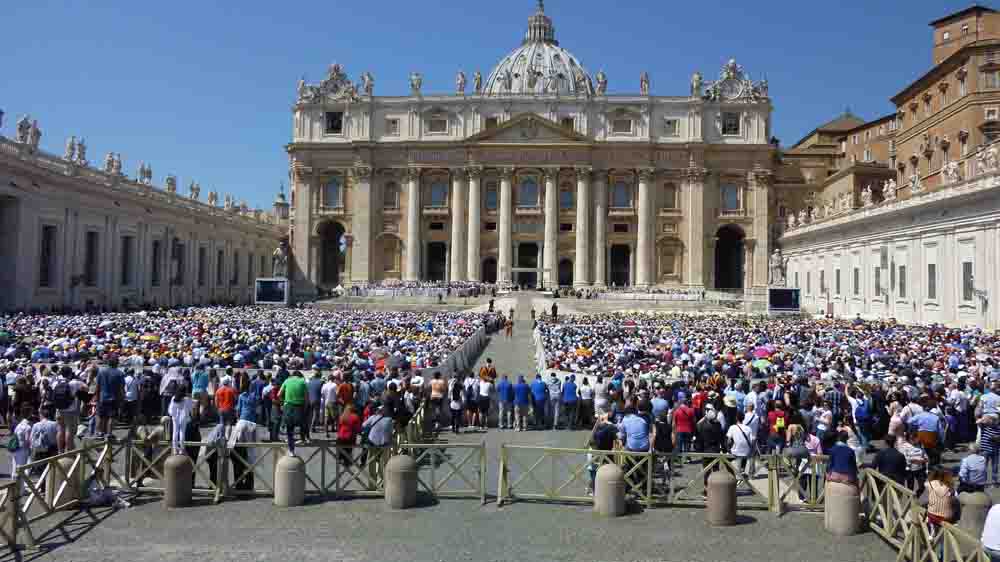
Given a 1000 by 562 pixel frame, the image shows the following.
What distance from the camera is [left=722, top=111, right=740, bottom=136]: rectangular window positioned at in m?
76.2

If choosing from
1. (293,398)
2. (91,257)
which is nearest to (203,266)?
(91,257)

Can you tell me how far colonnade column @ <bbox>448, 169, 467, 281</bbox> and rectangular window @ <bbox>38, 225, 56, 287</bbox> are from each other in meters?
38.9

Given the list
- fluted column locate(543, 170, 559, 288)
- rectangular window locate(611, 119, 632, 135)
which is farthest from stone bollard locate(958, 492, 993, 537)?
rectangular window locate(611, 119, 632, 135)

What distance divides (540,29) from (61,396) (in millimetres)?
109063

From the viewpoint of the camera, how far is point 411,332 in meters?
29.0

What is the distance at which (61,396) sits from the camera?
46.4 ft

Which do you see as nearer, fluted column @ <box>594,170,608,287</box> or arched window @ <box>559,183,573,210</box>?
fluted column @ <box>594,170,608,287</box>

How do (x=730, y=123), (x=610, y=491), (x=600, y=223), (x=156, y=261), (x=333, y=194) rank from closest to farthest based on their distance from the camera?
1. (x=610, y=491)
2. (x=156, y=261)
3. (x=600, y=223)
4. (x=730, y=123)
5. (x=333, y=194)

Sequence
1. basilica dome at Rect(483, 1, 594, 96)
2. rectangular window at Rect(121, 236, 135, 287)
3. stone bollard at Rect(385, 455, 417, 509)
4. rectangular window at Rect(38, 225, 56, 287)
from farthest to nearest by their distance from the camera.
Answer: basilica dome at Rect(483, 1, 594, 96) < rectangular window at Rect(121, 236, 135, 287) < rectangular window at Rect(38, 225, 56, 287) < stone bollard at Rect(385, 455, 417, 509)

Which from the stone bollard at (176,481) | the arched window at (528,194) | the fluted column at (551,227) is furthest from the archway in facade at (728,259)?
the stone bollard at (176,481)

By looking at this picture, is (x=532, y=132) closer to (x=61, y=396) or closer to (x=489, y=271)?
(x=489, y=271)

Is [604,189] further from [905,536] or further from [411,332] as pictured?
[905,536]

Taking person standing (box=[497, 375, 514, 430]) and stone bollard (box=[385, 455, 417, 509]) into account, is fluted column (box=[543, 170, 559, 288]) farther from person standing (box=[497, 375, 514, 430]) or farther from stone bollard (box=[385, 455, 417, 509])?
stone bollard (box=[385, 455, 417, 509])

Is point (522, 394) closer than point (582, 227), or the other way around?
point (522, 394)
